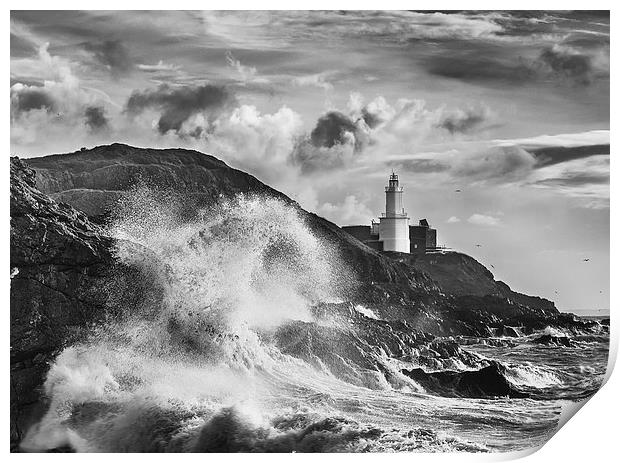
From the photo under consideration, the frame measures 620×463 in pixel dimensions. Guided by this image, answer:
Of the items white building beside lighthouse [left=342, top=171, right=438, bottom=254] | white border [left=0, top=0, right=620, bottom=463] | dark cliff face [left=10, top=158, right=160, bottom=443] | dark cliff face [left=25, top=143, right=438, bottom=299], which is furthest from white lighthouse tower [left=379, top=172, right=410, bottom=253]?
dark cliff face [left=10, top=158, right=160, bottom=443]

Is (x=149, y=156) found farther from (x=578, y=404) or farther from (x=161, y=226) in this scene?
(x=578, y=404)

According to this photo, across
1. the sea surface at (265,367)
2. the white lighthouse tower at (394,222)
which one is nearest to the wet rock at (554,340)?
the sea surface at (265,367)

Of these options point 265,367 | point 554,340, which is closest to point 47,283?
point 265,367

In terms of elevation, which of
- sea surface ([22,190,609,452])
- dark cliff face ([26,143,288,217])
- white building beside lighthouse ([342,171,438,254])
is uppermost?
dark cliff face ([26,143,288,217])

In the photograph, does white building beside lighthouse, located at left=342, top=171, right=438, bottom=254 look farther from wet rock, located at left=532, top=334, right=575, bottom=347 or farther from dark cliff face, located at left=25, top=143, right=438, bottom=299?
wet rock, located at left=532, top=334, right=575, bottom=347

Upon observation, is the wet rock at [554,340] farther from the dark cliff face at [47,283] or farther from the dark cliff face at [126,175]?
the dark cliff face at [47,283]
